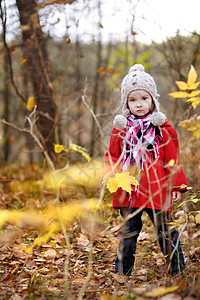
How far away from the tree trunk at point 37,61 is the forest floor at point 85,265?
5.20 feet

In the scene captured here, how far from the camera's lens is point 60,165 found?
5422 millimetres

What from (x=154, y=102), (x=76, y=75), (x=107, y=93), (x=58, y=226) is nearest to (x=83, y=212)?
(x=58, y=226)

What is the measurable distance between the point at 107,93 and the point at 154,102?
24.5 ft

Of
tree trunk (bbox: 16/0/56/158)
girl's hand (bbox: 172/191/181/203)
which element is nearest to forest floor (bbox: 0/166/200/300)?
girl's hand (bbox: 172/191/181/203)

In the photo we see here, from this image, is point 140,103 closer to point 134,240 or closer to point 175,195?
point 175,195

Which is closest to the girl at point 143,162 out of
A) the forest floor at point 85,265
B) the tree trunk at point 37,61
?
the forest floor at point 85,265

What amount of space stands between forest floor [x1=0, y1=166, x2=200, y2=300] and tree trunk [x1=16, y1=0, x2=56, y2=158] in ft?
5.20

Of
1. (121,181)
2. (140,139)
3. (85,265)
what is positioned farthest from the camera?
(85,265)

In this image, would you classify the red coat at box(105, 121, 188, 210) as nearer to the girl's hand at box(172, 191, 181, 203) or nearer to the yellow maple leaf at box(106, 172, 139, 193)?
the girl's hand at box(172, 191, 181, 203)

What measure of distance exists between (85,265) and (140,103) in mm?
1711

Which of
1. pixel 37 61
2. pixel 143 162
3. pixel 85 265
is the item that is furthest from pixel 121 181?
pixel 37 61

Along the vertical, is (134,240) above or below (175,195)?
below

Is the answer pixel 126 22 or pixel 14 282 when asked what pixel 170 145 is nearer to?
pixel 14 282

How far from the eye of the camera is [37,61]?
17.3ft
